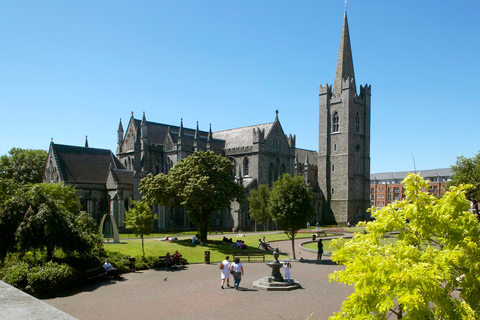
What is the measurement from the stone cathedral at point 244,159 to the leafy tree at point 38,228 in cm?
2392

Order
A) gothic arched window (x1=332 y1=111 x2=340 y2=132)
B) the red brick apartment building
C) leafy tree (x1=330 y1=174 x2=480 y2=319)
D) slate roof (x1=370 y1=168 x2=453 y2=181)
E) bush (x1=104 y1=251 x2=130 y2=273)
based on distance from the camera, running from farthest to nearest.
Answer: slate roof (x1=370 y1=168 x2=453 y2=181), the red brick apartment building, gothic arched window (x1=332 y1=111 x2=340 y2=132), bush (x1=104 y1=251 x2=130 y2=273), leafy tree (x1=330 y1=174 x2=480 y2=319)

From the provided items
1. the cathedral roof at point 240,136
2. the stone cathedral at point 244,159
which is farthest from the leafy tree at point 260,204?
the cathedral roof at point 240,136

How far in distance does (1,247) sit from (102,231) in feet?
47.7

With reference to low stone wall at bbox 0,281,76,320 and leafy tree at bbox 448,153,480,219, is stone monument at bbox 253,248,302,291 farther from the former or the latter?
leafy tree at bbox 448,153,480,219

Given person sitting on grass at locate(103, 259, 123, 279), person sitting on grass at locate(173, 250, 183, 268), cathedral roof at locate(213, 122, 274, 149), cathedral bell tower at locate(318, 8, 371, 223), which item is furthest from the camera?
cathedral bell tower at locate(318, 8, 371, 223)

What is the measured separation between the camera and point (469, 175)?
169 ft

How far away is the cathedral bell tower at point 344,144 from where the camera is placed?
234ft

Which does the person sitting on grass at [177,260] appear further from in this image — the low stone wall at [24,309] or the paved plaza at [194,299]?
the low stone wall at [24,309]

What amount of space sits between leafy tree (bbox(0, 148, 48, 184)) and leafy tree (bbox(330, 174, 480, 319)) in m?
63.3

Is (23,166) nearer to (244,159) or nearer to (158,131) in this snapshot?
(158,131)

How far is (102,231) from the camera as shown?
34.1 metres

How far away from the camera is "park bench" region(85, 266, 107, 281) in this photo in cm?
1975

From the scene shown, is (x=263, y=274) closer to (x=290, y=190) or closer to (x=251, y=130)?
(x=290, y=190)

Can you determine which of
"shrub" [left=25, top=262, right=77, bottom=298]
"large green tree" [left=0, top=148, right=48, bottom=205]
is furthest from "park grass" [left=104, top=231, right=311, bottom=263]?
"large green tree" [left=0, top=148, right=48, bottom=205]
